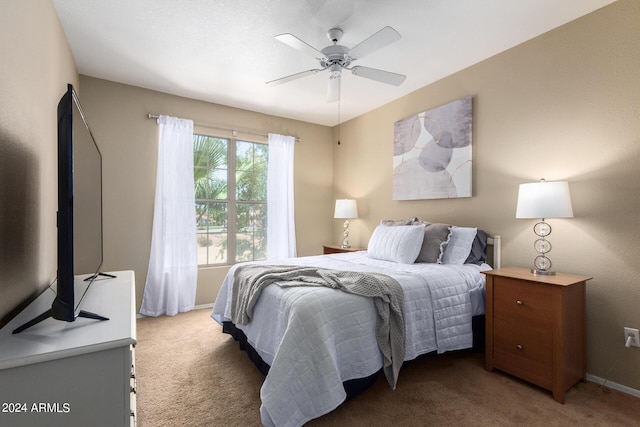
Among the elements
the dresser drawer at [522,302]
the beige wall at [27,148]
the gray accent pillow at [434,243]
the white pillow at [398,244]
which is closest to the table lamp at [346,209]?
the white pillow at [398,244]

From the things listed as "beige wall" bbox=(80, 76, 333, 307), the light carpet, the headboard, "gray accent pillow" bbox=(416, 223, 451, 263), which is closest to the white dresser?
the light carpet

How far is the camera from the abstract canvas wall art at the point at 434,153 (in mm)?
2996

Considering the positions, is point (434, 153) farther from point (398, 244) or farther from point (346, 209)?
point (346, 209)

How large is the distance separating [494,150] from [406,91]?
1.28 m

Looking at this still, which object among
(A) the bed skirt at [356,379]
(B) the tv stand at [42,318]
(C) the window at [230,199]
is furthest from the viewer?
(C) the window at [230,199]

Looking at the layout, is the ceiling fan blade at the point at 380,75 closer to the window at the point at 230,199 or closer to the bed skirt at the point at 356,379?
the bed skirt at the point at 356,379

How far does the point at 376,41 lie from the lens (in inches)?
79.0

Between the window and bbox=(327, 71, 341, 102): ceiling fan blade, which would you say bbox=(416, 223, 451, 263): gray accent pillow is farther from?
the window

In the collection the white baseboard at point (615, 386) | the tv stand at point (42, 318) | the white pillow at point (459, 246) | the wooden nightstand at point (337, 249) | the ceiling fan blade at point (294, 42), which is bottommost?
the white baseboard at point (615, 386)

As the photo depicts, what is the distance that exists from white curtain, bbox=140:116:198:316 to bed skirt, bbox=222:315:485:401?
1166 millimetres

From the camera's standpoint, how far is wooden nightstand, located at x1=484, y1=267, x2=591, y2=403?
188cm

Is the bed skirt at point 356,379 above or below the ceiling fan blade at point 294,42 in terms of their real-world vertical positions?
below

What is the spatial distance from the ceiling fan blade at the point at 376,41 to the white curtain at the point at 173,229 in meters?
2.38

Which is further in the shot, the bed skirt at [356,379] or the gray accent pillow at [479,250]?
the gray accent pillow at [479,250]
